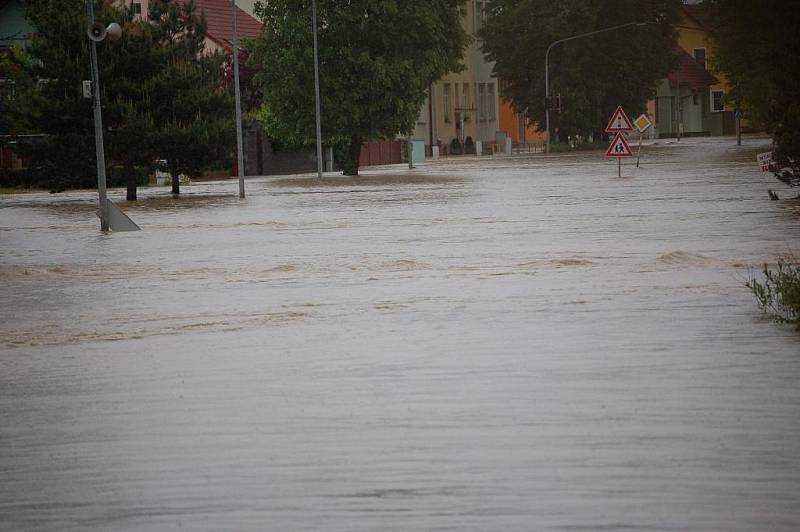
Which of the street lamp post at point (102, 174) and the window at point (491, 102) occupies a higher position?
the window at point (491, 102)

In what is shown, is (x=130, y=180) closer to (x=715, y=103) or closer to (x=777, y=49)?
(x=777, y=49)

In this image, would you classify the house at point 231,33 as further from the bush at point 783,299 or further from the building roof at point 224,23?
the bush at point 783,299

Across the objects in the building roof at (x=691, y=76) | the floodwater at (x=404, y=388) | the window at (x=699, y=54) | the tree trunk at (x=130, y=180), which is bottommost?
the floodwater at (x=404, y=388)

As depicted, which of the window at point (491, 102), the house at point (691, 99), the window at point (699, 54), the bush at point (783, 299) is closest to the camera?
the bush at point (783, 299)

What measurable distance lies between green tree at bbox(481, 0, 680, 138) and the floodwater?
7699 cm

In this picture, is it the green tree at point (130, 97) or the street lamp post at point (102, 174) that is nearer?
the street lamp post at point (102, 174)

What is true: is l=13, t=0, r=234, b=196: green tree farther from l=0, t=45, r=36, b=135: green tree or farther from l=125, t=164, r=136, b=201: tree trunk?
l=0, t=45, r=36, b=135: green tree

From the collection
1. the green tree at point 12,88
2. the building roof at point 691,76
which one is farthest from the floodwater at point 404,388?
the building roof at point 691,76

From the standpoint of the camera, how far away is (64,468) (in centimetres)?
754

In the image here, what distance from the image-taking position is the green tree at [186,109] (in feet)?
144

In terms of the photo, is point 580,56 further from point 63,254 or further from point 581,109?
point 63,254

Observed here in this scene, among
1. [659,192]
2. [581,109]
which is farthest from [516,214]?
[581,109]

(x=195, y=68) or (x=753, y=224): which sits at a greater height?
(x=195, y=68)

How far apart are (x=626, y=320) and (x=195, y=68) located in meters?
Result: 33.4
